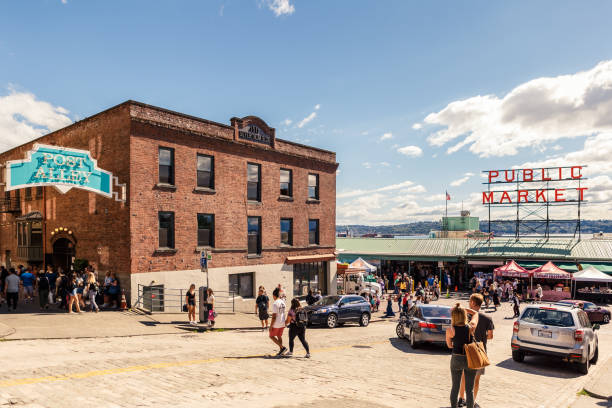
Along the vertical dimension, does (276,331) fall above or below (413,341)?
above

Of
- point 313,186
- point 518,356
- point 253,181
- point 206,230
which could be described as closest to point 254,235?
point 253,181

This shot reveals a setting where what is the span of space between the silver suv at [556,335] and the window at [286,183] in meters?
17.6

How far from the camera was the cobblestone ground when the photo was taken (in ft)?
24.2

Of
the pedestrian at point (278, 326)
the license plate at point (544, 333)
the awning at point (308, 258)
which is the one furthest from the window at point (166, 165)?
the license plate at point (544, 333)

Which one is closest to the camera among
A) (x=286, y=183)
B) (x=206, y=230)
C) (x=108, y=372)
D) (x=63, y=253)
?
(x=108, y=372)

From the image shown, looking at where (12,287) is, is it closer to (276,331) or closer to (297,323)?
(276,331)

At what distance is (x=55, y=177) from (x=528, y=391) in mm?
17145

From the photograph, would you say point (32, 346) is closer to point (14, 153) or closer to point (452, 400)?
point (452, 400)

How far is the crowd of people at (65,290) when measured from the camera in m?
16.8

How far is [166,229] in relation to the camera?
813 inches

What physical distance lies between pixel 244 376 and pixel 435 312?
25.4ft

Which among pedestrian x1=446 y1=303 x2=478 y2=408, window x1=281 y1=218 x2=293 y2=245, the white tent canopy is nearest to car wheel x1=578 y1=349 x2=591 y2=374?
pedestrian x1=446 y1=303 x2=478 y2=408

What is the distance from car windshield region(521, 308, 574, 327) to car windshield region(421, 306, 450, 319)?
2639 millimetres

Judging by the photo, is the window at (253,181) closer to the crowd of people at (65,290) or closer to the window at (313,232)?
the window at (313,232)
